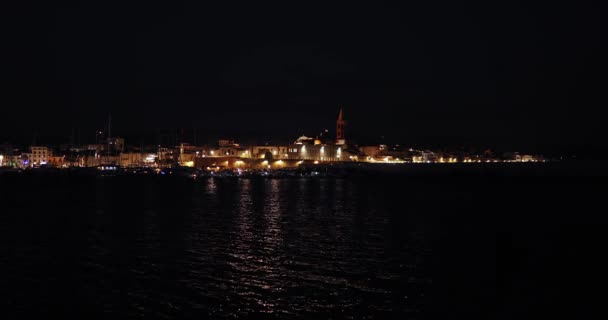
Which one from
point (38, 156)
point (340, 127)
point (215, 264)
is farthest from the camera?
point (340, 127)

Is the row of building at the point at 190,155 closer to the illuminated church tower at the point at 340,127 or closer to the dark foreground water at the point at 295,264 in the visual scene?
the illuminated church tower at the point at 340,127

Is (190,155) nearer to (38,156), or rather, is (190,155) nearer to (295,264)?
(38,156)

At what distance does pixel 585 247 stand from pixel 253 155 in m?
106

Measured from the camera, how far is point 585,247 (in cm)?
1922

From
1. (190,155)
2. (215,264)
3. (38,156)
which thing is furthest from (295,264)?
(38,156)

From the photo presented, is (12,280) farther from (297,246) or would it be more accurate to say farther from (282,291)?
(297,246)

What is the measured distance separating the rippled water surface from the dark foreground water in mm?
49

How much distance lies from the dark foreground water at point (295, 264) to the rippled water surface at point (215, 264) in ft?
0.16

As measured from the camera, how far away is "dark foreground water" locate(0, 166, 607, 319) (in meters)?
11.5

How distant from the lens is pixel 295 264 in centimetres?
1534

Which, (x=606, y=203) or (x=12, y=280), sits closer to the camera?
(x=12, y=280)

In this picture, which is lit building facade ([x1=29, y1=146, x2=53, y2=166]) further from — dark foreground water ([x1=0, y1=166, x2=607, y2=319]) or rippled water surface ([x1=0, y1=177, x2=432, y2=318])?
rippled water surface ([x1=0, y1=177, x2=432, y2=318])

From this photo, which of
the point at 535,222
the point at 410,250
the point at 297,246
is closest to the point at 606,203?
the point at 535,222

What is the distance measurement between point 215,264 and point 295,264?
7.69 ft
